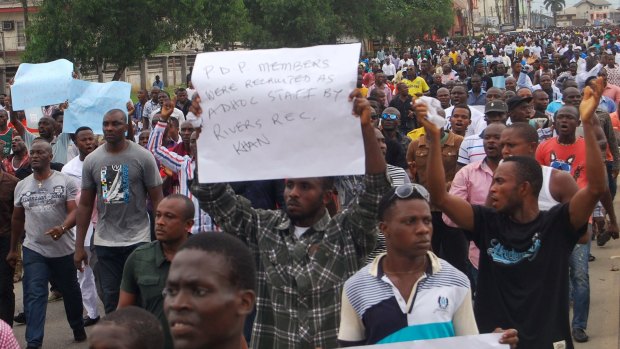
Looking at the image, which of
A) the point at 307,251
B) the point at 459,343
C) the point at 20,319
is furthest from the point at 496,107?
the point at 459,343

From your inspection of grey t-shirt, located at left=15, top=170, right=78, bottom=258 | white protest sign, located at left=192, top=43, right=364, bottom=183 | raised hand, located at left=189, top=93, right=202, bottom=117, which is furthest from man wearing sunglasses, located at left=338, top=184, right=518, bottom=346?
grey t-shirt, located at left=15, top=170, right=78, bottom=258

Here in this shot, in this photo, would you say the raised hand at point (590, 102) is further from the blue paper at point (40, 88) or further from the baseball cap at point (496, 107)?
the blue paper at point (40, 88)

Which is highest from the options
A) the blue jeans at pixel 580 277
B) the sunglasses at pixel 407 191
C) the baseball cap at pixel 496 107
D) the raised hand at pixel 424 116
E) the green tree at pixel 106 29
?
the green tree at pixel 106 29

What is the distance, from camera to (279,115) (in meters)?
4.32

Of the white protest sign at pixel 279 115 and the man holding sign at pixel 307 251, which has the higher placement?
the white protest sign at pixel 279 115

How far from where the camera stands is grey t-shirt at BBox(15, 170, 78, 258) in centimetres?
812

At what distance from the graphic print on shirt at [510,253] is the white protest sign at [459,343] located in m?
0.93

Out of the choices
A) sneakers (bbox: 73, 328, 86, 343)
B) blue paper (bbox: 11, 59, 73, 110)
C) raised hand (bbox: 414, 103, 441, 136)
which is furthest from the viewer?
blue paper (bbox: 11, 59, 73, 110)

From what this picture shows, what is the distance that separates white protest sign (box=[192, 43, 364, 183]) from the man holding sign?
0.16 metres

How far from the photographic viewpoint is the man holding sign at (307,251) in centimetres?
442

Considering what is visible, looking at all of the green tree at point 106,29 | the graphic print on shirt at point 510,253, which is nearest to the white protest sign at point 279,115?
the graphic print on shirt at point 510,253

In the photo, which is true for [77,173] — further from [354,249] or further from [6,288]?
[354,249]

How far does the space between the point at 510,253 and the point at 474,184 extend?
84.8 inches

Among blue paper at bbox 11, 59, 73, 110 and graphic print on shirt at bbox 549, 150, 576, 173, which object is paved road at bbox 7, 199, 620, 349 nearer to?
graphic print on shirt at bbox 549, 150, 576, 173
